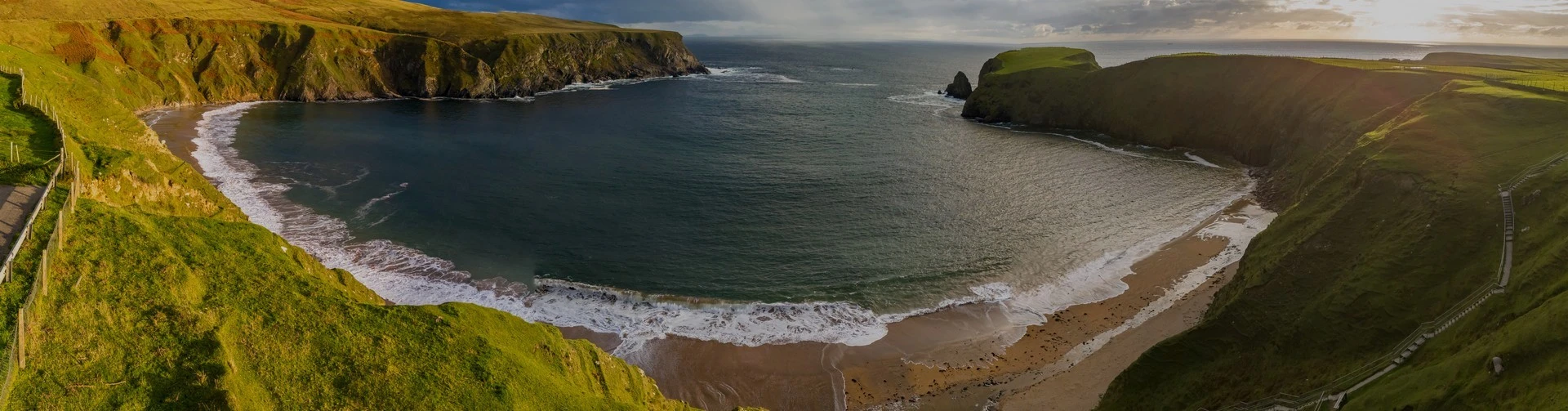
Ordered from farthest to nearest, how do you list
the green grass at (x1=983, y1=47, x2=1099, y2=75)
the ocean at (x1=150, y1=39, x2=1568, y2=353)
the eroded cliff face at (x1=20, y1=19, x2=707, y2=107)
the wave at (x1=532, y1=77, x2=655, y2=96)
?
the wave at (x1=532, y1=77, x2=655, y2=96)
the green grass at (x1=983, y1=47, x2=1099, y2=75)
the eroded cliff face at (x1=20, y1=19, x2=707, y2=107)
the ocean at (x1=150, y1=39, x2=1568, y2=353)

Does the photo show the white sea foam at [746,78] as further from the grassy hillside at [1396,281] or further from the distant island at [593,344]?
the grassy hillside at [1396,281]

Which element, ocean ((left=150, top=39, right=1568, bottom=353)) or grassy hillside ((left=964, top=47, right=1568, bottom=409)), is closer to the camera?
grassy hillside ((left=964, top=47, right=1568, bottom=409))

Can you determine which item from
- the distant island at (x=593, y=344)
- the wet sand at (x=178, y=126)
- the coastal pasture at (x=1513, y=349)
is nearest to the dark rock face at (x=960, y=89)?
the distant island at (x=593, y=344)

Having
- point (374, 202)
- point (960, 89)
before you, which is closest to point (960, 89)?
point (960, 89)

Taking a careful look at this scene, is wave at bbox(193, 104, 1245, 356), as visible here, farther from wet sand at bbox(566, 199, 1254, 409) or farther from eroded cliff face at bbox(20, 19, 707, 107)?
eroded cliff face at bbox(20, 19, 707, 107)

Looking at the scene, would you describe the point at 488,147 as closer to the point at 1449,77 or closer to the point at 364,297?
the point at 364,297

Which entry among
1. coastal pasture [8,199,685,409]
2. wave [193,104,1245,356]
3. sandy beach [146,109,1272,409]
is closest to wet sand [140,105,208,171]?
wave [193,104,1245,356]
